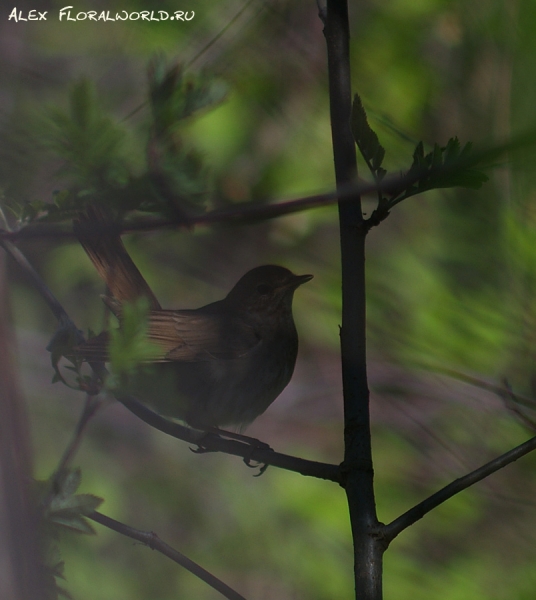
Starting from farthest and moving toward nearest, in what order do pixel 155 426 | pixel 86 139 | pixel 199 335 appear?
pixel 199 335 → pixel 155 426 → pixel 86 139

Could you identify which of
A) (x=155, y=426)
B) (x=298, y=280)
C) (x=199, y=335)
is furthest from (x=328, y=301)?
(x=155, y=426)

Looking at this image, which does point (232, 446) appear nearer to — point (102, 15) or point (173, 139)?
point (173, 139)

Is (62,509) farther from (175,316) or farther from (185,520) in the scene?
(185,520)

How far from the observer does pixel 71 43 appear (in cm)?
62

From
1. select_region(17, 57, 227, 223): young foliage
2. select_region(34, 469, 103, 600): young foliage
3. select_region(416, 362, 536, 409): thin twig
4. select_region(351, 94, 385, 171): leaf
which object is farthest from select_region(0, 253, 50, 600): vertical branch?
select_region(416, 362, 536, 409): thin twig

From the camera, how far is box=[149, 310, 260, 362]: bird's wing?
17.3 inches

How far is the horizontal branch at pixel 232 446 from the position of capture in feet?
1.35

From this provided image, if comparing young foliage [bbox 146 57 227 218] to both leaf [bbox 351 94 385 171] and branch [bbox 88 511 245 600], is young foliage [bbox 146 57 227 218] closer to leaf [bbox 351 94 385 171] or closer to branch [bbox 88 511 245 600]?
leaf [bbox 351 94 385 171]

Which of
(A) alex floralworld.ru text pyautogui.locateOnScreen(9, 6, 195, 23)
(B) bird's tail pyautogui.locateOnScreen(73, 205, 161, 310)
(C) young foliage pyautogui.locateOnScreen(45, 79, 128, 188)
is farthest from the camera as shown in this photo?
(A) alex floralworld.ru text pyautogui.locateOnScreen(9, 6, 195, 23)

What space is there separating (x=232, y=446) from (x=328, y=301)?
0.17 metres

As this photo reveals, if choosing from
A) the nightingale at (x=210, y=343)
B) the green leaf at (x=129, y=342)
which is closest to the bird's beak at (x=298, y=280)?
the nightingale at (x=210, y=343)

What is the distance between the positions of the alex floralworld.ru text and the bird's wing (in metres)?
0.28

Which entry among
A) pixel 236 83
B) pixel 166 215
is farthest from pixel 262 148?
pixel 166 215

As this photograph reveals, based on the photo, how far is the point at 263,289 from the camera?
0.64m
